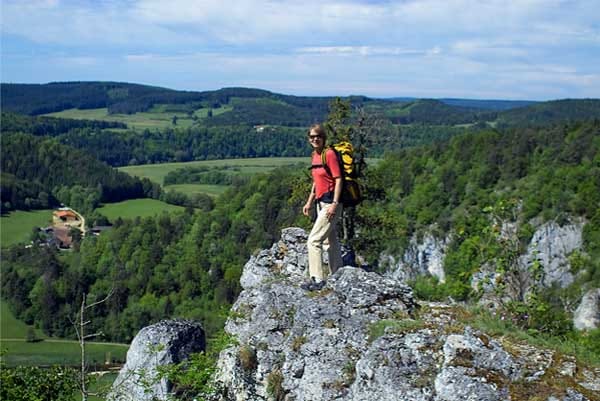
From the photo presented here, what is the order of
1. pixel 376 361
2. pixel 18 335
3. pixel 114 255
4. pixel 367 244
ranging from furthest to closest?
pixel 114 255, pixel 18 335, pixel 367 244, pixel 376 361

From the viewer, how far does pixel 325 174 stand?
1230 cm

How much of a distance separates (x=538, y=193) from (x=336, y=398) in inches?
2903

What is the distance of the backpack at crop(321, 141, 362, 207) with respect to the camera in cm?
1223

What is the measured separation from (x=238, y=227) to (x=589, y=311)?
189 feet

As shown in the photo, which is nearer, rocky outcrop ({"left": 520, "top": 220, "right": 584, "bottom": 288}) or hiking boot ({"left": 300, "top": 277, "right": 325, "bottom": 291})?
hiking boot ({"left": 300, "top": 277, "right": 325, "bottom": 291})

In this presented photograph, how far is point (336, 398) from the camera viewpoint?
943 centimetres

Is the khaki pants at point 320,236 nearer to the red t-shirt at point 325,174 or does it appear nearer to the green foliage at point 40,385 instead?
the red t-shirt at point 325,174

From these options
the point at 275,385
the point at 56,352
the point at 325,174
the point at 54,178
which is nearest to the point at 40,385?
the point at 275,385

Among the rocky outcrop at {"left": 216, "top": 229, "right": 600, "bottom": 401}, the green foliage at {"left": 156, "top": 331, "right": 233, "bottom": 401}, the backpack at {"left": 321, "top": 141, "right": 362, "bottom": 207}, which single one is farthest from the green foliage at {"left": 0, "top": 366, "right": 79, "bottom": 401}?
the backpack at {"left": 321, "top": 141, "right": 362, "bottom": 207}

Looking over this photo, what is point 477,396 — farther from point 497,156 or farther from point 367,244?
point 497,156

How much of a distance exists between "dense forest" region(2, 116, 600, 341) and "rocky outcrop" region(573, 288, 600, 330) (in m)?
15.5

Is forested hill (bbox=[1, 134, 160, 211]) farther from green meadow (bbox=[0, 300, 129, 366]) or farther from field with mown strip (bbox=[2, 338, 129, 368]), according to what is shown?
field with mown strip (bbox=[2, 338, 129, 368])

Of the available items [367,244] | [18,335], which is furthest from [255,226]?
[367,244]

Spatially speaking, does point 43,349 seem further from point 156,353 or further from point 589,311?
point 156,353
